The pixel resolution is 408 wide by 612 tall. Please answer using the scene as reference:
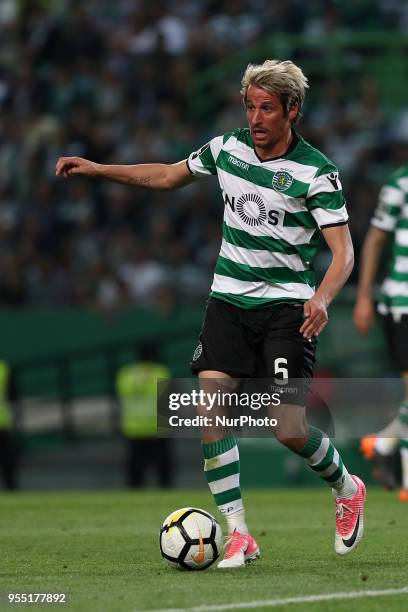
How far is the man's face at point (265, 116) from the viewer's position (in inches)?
248

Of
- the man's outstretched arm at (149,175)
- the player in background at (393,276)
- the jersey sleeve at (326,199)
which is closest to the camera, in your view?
the jersey sleeve at (326,199)

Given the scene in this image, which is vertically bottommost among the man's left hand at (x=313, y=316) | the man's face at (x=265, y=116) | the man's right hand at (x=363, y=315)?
the man's right hand at (x=363, y=315)

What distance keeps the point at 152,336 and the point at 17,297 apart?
5.69ft

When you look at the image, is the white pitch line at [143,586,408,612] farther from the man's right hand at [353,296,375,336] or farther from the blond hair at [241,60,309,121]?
the man's right hand at [353,296,375,336]

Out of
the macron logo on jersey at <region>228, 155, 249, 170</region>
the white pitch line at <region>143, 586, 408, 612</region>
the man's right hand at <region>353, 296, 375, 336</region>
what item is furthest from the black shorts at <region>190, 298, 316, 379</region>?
the man's right hand at <region>353, 296, 375, 336</region>

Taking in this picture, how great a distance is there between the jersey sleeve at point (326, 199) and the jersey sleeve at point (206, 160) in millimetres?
585

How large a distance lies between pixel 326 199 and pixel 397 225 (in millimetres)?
3587

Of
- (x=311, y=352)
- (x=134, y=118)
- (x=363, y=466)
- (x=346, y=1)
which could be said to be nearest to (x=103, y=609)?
(x=311, y=352)

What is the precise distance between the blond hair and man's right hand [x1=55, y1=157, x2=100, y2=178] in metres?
0.87

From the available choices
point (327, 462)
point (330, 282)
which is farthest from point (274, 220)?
point (327, 462)

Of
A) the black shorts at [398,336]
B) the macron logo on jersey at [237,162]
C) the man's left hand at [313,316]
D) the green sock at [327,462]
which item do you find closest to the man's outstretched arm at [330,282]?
the man's left hand at [313,316]

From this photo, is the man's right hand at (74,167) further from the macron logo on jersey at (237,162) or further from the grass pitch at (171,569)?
the grass pitch at (171,569)

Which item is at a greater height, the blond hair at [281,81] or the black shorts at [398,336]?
the blond hair at [281,81]

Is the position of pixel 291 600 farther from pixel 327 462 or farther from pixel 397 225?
pixel 397 225
